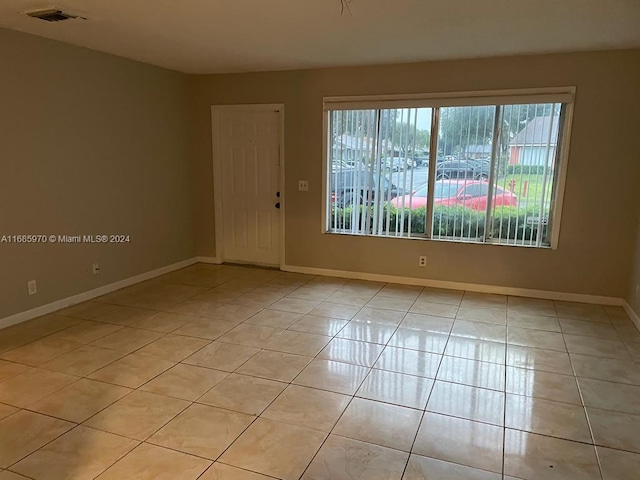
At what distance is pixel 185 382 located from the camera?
287 centimetres

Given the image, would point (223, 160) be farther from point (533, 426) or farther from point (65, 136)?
point (533, 426)

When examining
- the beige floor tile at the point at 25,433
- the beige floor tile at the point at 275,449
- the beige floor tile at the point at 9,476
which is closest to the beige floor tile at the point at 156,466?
the beige floor tile at the point at 275,449

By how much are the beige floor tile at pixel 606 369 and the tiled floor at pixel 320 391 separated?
0.01 metres

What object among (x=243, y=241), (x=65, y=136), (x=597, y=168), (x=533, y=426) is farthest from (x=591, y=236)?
(x=65, y=136)

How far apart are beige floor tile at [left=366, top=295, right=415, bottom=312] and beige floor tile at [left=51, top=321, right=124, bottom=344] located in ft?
7.70

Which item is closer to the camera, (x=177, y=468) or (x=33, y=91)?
(x=177, y=468)

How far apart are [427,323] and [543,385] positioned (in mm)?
1167

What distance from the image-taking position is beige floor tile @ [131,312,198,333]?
3752 millimetres

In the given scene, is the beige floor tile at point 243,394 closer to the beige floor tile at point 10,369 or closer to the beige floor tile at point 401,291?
the beige floor tile at point 10,369

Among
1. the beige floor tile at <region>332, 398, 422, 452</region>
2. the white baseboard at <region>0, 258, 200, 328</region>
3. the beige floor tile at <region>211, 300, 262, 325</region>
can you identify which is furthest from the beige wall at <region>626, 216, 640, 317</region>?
the white baseboard at <region>0, 258, 200, 328</region>

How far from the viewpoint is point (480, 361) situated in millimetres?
3207

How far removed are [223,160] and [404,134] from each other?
235 cm

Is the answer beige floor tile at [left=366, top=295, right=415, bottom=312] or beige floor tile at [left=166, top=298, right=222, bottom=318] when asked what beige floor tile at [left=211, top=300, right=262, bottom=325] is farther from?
beige floor tile at [left=366, top=295, right=415, bottom=312]

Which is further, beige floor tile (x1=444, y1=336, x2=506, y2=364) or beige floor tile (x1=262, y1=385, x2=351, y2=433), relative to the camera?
beige floor tile (x1=444, y1=336, x2=506, y2=364)
